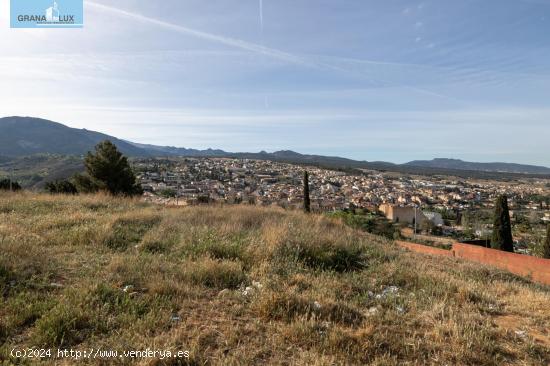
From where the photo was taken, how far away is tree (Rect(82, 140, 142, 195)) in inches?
770

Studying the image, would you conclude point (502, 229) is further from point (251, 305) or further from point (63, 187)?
point (63, 187)

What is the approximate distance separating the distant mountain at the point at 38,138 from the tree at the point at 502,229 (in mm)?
129063

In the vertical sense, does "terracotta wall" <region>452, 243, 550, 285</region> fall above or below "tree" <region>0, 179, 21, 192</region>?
below

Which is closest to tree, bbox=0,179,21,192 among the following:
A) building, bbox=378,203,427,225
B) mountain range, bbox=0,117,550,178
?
building, bbox=378,203,427,225

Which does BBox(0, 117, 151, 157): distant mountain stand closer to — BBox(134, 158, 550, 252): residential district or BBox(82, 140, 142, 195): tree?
BBox(134, 158, 550, 252): residential district

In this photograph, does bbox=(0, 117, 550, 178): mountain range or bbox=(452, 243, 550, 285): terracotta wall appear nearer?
bbox=(452, 243, 550, 285): terracotta wall

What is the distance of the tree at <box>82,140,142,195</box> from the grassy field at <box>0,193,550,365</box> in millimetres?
14377

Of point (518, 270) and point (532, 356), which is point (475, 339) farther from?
point (518, 270)

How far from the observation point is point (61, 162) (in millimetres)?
71000

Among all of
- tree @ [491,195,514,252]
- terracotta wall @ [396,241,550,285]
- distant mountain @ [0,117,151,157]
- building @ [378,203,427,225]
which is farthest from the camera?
distant mountain @ [0,117,151,157]

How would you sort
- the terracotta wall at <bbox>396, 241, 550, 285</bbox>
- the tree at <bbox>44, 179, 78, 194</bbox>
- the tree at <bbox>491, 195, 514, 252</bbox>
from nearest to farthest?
the terracotta wall at <bbox>396, 241, 550, 285</bbox>
the tree at <bbox>44, 179, 78, 194</bbox>
the tree at <bbox>491, 195, 514, 252</bbox>

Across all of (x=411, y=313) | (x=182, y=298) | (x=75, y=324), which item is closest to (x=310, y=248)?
(x=411, y=313)

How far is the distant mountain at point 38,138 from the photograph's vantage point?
398ft

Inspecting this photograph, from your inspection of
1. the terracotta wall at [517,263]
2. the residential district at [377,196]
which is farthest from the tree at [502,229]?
the terracotta wall at [517,263]
